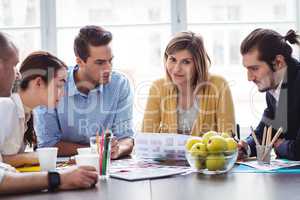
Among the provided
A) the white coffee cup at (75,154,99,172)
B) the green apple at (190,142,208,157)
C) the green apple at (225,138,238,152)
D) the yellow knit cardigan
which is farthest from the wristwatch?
the yellow knit cardigan

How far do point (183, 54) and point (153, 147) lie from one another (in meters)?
0.74

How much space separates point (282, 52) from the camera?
2.31 metres

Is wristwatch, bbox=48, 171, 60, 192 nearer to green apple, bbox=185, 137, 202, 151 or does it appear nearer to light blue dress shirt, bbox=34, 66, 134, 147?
green apple, bbox=185, 137, 202, 151

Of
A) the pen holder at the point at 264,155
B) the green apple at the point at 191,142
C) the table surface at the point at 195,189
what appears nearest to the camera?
the table surface at the point at 195,189

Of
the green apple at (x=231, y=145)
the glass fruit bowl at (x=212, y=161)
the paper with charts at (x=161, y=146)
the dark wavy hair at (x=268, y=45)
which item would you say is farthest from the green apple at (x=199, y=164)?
the dark wavy hair at (x=268, y=45)

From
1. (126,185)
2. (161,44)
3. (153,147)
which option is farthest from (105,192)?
(161,44)

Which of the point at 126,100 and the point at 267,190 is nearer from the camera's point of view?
the point at 267,190

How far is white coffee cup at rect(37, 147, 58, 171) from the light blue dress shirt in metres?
0.76

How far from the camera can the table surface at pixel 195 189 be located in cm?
140

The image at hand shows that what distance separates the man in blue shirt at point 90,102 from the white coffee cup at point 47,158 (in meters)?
0.75

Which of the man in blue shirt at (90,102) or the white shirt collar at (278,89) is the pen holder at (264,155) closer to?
the white shirt collar at (278,89)

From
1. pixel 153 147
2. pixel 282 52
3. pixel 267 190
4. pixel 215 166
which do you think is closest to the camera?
pixel 267 190

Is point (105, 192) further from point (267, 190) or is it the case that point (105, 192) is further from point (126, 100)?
point (126, 100)

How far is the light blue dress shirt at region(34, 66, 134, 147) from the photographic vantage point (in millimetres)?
2606
